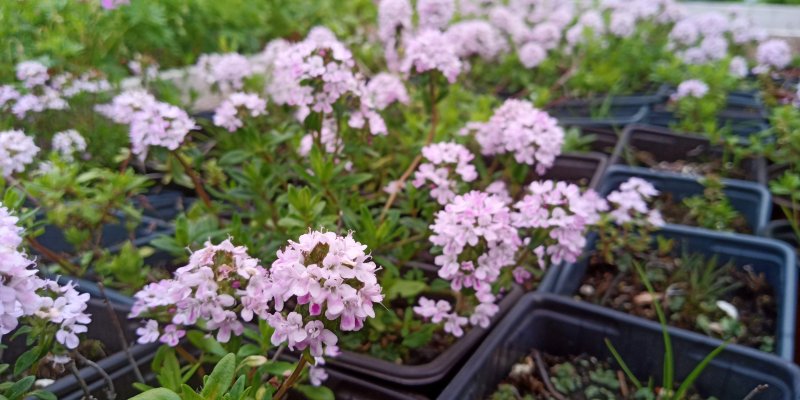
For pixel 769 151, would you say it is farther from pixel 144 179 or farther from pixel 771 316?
pixel 144 179

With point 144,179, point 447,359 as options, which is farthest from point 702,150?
point 144,179

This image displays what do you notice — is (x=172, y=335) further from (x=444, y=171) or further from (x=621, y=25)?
(x=621, y=25)

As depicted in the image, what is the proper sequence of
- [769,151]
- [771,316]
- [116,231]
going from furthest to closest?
1. [769,151]
2. [116,231]
3. [771,316]

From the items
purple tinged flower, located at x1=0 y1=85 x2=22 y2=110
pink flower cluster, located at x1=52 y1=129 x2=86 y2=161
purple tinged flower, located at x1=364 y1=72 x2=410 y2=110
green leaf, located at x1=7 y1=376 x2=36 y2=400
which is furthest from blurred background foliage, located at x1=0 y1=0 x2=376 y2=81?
green leaf, located at x1=7 y1=376 x2=36 y2=400

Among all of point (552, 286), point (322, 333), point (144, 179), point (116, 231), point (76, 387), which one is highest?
point (322, 333)

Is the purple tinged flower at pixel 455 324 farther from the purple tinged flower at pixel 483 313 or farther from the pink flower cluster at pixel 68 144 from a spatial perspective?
the pink flower cluster at pixel 68 144

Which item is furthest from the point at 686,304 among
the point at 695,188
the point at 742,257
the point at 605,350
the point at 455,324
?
the point at 455,324

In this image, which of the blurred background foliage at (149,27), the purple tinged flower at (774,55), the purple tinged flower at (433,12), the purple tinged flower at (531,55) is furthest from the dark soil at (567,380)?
the purple tinged flower at (774,55)
